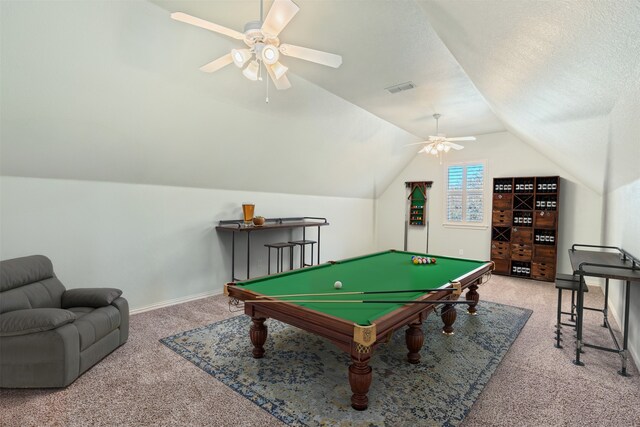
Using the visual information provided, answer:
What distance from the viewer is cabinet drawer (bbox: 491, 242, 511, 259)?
6301mm

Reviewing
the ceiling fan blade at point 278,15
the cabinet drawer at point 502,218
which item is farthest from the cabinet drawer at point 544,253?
the ceiling fan blade at point 278,15

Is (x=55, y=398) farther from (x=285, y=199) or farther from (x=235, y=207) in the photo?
(x=285, y=199)

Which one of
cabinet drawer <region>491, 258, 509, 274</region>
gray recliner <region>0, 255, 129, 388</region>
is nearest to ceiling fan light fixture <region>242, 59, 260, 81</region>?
gray recliner <region>0, 255, 129, 388</region>

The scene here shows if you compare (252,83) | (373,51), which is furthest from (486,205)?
(252,83)

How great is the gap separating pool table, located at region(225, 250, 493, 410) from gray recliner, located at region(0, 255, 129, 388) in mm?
1180

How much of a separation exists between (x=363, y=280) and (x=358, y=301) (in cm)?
77

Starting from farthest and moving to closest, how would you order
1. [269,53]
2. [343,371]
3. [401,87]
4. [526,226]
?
[526,226] < [401,87] < [343,371] < [269,53]

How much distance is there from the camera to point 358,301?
2350mm

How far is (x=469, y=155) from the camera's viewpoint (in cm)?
711

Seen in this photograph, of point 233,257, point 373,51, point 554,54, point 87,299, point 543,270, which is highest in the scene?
point 373,51

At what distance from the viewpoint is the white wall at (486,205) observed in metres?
5.85

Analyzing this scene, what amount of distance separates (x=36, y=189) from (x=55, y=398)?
2.19m

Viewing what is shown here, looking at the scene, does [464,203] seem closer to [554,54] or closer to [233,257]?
[233,257]

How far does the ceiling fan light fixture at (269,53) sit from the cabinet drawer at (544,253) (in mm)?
6131
